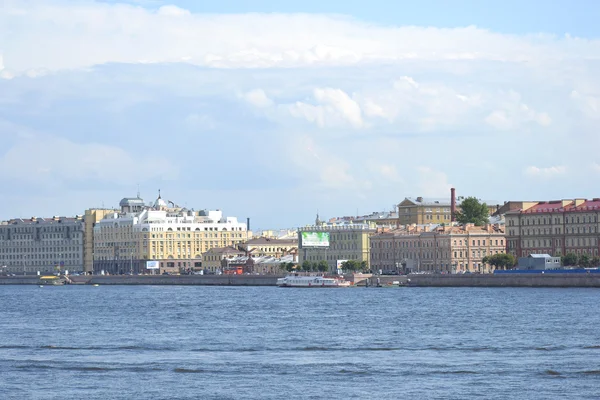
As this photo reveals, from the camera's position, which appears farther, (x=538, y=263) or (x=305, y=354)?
(x=538, y=263)

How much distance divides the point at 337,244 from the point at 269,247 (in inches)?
764

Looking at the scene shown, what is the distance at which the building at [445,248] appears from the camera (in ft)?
416

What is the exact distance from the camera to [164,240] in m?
166

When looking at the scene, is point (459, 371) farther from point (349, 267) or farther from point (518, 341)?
point (349, 267)

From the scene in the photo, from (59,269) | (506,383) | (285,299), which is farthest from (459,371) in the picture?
(59,269)

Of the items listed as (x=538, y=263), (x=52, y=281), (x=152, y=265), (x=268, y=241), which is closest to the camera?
(x=538, y=263)

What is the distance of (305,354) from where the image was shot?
4272 cm

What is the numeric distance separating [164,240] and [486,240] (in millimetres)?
49859

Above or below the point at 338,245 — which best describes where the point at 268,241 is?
above

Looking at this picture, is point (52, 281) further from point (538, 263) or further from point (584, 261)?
point (584, 261)

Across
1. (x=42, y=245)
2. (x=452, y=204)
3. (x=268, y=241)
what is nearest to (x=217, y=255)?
(x=268, y=241)

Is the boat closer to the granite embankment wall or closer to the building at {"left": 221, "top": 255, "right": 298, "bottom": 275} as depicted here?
the building at {"left": 221, "top": 255, "right": 298, "bottom": 275}

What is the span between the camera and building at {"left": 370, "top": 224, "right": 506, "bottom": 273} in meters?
127

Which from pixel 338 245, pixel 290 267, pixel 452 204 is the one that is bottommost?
pixel 290 267
